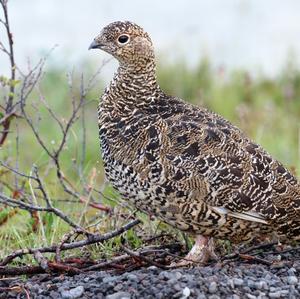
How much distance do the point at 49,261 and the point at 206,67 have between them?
6.70m

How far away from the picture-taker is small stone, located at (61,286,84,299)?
476cm

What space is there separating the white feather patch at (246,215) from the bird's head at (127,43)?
3.84 feet

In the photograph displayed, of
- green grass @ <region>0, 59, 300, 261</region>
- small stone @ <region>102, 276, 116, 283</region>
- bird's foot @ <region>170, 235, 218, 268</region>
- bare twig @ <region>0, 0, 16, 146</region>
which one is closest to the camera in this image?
small stone @ <region>102, 276, 116, 283</region>

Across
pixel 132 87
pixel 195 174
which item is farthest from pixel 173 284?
pixel 132 87

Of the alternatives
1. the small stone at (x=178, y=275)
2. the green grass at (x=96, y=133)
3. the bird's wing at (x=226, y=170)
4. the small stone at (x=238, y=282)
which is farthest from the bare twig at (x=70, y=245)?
the small stone at (x=238, y=282)

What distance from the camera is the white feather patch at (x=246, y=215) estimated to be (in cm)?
529

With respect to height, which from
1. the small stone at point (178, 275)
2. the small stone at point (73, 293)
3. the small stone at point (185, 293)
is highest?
the small stone at point (178, 275)

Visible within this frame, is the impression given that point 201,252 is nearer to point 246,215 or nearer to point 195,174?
point 246,215

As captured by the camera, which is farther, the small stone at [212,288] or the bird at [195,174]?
the bird at [195,174]

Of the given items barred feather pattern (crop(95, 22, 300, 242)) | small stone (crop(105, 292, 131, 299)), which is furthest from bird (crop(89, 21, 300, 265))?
small stone (crop(105, 292, 131, 299))

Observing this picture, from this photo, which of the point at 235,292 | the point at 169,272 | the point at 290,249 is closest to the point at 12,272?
the point at 169,272

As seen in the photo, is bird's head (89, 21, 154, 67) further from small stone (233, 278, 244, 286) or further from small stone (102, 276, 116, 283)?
small stone (233, 278, 244, 286)

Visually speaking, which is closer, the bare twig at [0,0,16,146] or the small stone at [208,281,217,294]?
the small stone at [208,281,217,294]

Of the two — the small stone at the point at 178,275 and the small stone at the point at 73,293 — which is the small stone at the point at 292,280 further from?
the small stone at the point at 73,293
